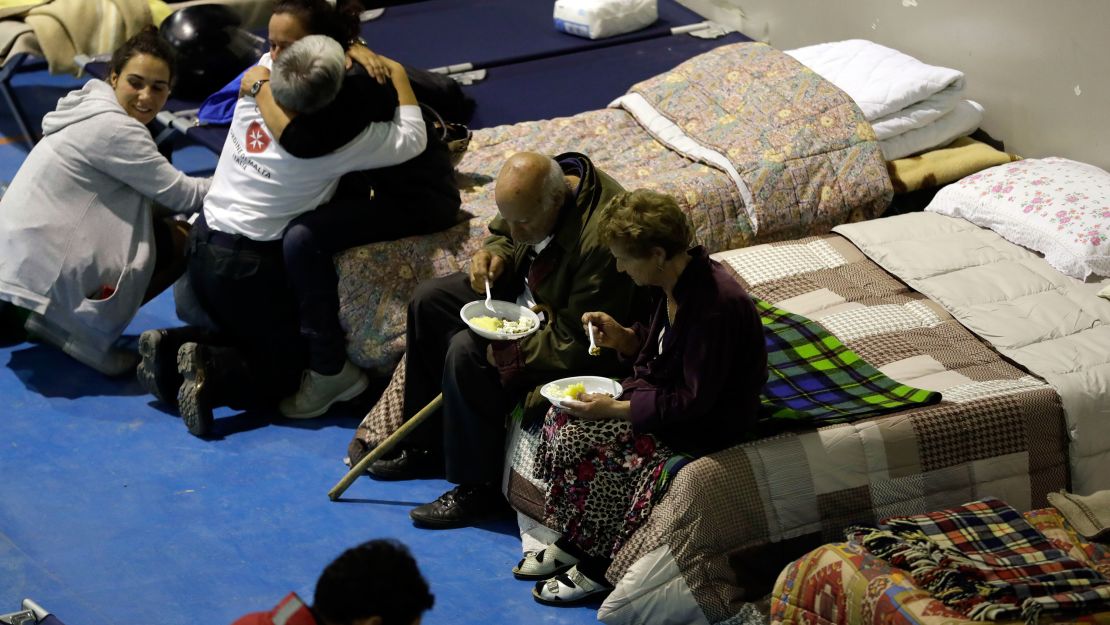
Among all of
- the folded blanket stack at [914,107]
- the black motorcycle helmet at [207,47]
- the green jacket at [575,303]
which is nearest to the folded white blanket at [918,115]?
the folded blanket stack at [914,107]

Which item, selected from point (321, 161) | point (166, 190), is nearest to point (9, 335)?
point (166, 190)

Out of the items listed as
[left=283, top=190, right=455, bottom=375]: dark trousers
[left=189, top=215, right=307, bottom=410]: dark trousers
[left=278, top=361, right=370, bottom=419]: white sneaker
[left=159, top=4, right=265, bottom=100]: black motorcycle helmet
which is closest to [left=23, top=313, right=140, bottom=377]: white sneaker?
[left=189, top=215, right=307, bottom=410]: dark trousers

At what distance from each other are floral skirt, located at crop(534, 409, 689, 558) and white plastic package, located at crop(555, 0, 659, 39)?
3.18 meters

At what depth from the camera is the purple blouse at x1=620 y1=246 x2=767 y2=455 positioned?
125 inches

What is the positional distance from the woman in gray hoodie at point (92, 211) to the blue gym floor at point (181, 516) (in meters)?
0.30

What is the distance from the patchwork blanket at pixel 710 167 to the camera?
4.23 meters

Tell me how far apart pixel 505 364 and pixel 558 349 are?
0.16 metres

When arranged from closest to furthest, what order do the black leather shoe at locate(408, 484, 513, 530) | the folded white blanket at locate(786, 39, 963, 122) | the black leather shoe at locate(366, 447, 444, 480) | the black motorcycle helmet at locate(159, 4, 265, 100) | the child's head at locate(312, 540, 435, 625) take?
the child's head at locate(312, 540, 435, 625) → the black leather shoe at locate(408, 484, 513, 530) → the black leather shoe at locate(366, 447, 444, 480) → the folded white blanket at locate(786, 39, 963, 122) → the black motorcycle helmet at locate(159, 4, 265, 100)

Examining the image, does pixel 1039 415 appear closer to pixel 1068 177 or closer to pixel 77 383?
pixel 1068 177

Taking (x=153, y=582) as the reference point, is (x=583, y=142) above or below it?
above

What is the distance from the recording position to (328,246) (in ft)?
13.8

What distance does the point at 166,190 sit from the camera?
448 cm

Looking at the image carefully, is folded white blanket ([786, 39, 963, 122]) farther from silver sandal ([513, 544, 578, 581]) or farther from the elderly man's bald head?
silver sandal ([513, 544, 578, 581])

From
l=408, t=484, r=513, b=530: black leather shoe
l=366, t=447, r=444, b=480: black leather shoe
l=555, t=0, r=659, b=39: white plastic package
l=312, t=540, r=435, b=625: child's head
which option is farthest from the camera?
l=555, t=0, r=659, b=39: white plastic package
